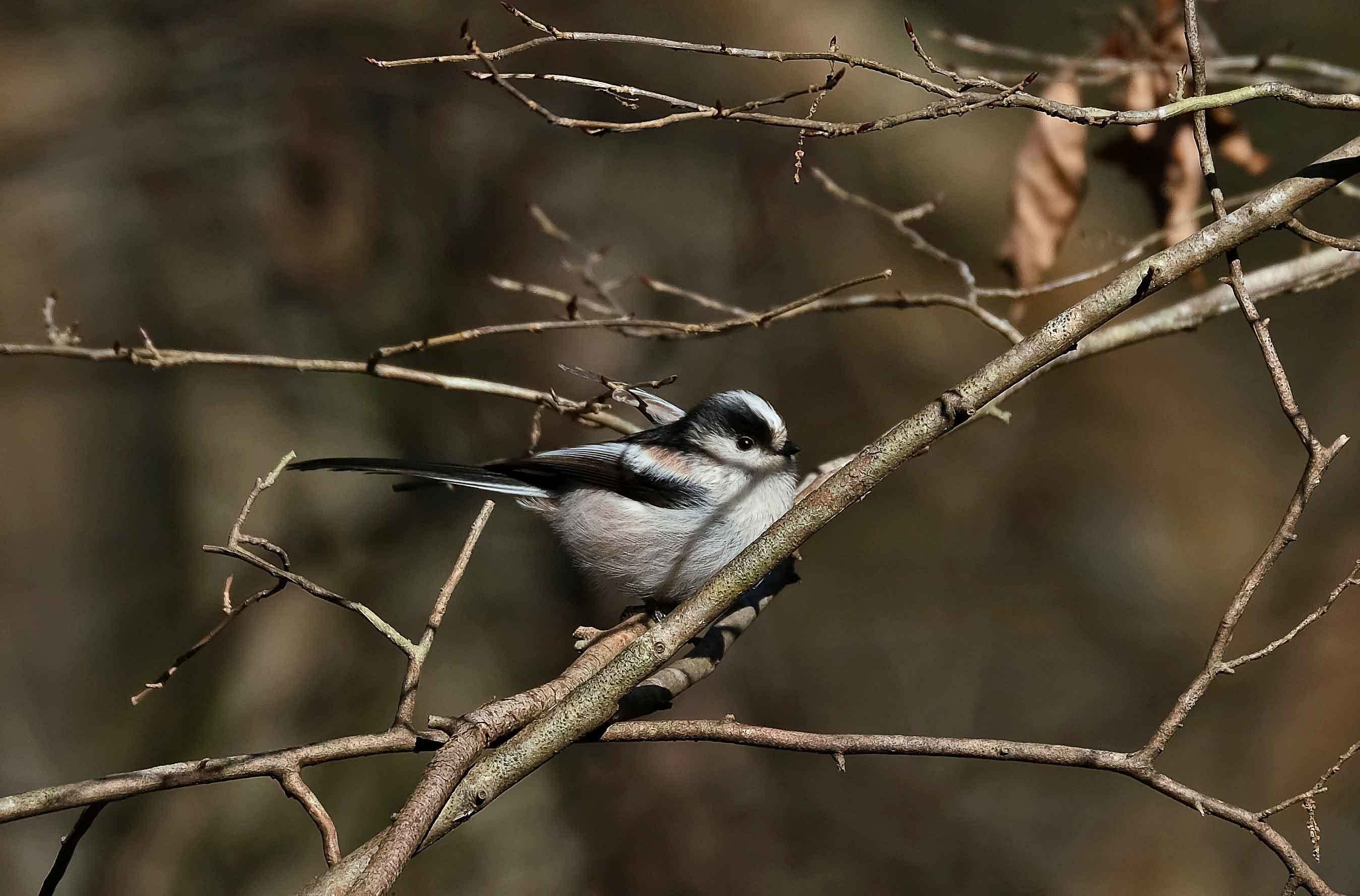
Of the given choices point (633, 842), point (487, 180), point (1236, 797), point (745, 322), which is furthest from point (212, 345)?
point (1236, 797)

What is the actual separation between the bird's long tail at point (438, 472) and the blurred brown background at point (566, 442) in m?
2.52

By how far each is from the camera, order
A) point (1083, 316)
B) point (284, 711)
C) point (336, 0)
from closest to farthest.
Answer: point (1083, 316), point (284, 711), point (336, 0)

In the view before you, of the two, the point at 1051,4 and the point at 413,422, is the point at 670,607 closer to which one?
the point at 413,422

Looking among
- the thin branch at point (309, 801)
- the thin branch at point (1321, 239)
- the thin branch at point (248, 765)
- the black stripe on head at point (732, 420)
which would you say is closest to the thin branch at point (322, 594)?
the thin branch at point (248, 765)

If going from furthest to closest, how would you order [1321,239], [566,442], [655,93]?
[566,442], [655,93], [1321,239]

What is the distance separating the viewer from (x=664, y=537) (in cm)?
359

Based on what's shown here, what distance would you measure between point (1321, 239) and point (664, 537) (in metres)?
2.17

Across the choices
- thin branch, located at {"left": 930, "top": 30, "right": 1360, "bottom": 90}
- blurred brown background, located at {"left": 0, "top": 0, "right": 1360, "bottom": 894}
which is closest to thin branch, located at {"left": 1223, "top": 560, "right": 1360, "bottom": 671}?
thin branch, located at {"left": 930, "top": 30, "right": 1360, "bottom": 90}

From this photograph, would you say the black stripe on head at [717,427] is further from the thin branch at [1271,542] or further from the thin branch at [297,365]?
the thin branch at [1271,542]

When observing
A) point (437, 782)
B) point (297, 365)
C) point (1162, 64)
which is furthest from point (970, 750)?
point (1162, 64)

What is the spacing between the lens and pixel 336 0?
639 centimetres

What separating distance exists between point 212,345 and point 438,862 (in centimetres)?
313

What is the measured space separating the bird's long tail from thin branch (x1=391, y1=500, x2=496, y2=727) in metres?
0.82

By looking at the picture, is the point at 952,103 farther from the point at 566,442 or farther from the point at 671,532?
the point at 566,442
